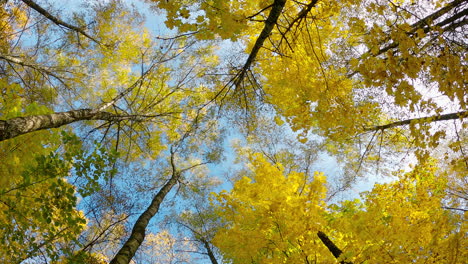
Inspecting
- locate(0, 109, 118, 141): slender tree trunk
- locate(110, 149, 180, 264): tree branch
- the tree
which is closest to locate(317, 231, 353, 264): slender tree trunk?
the tree

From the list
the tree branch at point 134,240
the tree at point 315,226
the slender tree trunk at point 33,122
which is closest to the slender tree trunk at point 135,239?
the tree branch at point 134,240

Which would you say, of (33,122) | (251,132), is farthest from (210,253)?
(33,122)

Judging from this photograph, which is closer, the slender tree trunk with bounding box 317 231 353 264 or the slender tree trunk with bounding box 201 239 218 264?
the slender tree trunk with bounding box 317 231 353 264

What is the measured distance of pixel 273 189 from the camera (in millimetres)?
3951

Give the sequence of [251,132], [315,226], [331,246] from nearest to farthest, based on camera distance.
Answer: [315,226] < [331,246] < [251,132]

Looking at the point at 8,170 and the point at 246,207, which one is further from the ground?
the point at 246,207

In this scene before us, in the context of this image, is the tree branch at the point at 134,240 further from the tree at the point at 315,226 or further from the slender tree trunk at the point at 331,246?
the slender tree trunk at the point at 331,246

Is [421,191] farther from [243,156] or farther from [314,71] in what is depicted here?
[243,156]

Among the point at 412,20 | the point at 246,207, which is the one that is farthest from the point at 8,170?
the point at 412,20

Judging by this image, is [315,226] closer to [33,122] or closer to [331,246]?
[331,246]

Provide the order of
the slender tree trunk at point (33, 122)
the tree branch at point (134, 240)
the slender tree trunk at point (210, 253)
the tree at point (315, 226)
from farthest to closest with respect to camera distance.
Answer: the slender tree trunk at point (210, 253)
the tree branch at point (134, 240)
the tree at point (315, 226)
the slender tree trunk at point (33, 122)

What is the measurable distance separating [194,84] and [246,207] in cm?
419

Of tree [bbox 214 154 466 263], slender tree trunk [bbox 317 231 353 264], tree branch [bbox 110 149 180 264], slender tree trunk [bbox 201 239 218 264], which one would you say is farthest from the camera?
slender tree trunk [bbox 201 239 218 264]

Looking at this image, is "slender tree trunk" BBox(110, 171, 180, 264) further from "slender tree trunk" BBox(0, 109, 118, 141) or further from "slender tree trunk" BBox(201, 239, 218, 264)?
"slender tree trunk" BBox(201, 239, 218, 264)
